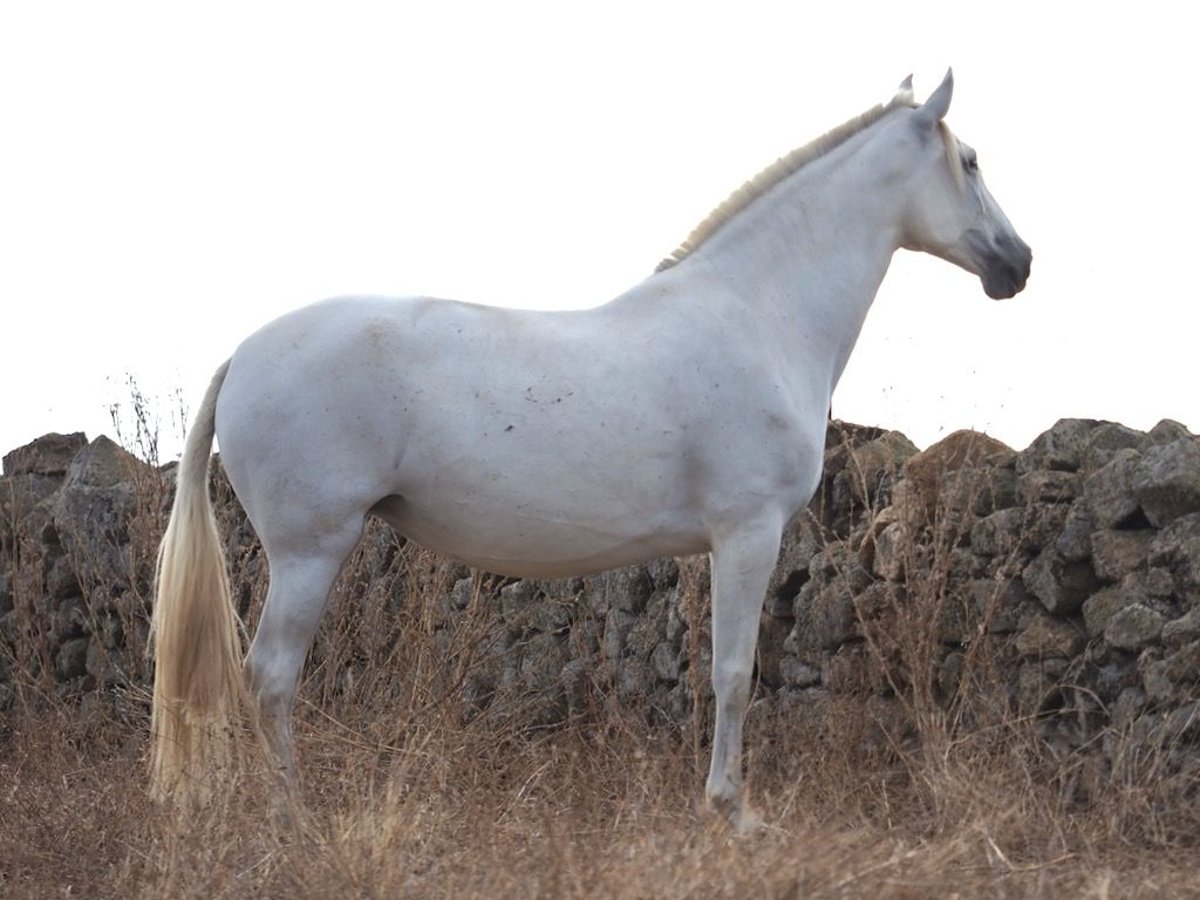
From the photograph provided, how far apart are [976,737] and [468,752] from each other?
6.36 ft

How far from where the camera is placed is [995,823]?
14.3 ft

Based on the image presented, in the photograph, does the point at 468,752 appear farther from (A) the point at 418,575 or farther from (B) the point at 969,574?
(B) the point at 969,574

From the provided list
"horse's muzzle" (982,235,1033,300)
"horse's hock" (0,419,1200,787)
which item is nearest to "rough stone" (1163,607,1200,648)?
"horse's hock" (0,419,1200,787)

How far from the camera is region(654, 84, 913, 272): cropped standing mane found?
217 inches

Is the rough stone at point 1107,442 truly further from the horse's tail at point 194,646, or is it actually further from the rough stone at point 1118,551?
the horse's tail at point 194,646

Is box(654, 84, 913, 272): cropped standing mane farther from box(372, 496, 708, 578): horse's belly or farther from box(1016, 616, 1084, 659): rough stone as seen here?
box(1016, 616, 1084, 659): rough stone

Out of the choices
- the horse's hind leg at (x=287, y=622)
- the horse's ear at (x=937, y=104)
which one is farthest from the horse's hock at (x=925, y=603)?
the horse's hind leg at (x=287, y=622)

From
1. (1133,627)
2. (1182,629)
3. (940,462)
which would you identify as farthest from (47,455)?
(1182,629)

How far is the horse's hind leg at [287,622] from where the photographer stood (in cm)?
491

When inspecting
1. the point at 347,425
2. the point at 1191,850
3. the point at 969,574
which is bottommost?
the point at 1191,850

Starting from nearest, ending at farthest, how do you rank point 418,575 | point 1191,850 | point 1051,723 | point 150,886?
1. point 150,886
2. point 1191,850
3. point 1051,723
4. point 418,575

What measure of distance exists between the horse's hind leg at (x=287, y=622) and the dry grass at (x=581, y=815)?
20 centimetres

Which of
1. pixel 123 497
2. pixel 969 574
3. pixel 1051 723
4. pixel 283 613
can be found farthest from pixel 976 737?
pixel 123 497

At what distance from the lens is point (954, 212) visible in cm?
560
